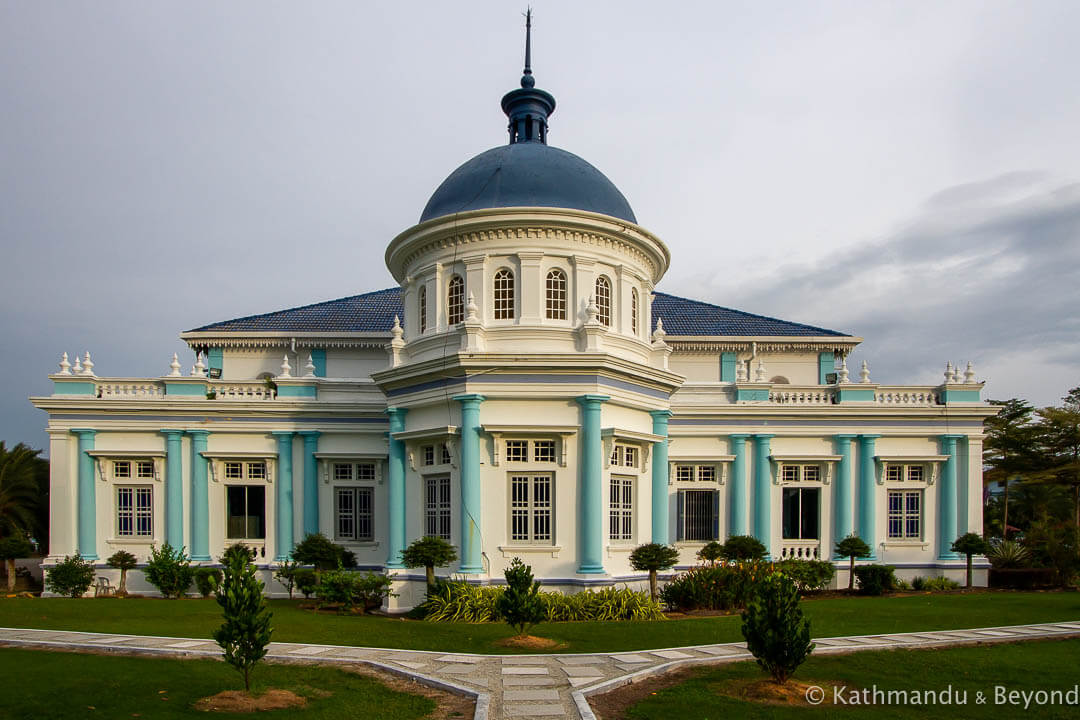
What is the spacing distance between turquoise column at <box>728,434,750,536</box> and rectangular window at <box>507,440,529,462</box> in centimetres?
881

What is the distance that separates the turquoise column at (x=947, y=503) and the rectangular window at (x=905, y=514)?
1.95ft

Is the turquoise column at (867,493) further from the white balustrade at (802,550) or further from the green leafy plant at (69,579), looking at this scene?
the green leafy plant at (69,579)

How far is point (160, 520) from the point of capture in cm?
2345

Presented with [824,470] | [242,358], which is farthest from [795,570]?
[242,358]

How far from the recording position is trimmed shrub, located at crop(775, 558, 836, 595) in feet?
70.9

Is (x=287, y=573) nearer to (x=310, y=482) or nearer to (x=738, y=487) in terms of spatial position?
(x=310, y=482)

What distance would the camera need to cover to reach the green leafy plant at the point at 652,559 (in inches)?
717

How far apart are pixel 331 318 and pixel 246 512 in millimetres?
9052

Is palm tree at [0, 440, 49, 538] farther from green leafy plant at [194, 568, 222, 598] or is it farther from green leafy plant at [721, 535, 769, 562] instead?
green leafy plant at [721, 535, 769, 562]

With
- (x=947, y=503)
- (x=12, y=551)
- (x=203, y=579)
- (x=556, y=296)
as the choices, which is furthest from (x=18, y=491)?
(x=947, y=503)

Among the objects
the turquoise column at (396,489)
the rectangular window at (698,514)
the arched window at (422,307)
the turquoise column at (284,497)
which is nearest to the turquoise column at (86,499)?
the turquoise column at (284,497)

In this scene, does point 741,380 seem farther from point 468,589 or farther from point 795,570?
point 468,589

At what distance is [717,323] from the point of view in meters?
30.9

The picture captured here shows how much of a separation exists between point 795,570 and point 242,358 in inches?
789
